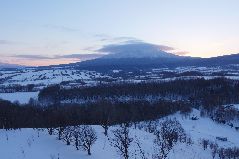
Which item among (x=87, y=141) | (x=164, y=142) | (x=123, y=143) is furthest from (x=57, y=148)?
(x=164, y=142)

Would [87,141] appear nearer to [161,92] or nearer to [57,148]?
[57,148]

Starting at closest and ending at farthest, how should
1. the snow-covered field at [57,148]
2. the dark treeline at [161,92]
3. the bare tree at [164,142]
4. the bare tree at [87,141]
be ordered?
the bare tree at [164,142] < the snow-covered field at [57,148] < the bare tree at [87,141] < the dark treeline at [161,92]

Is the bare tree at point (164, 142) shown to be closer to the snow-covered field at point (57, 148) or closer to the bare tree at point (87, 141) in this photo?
the snow-covered field at point (57, 148)

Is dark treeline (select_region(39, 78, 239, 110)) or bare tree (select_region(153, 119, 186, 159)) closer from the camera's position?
bare tree (select_region(153, 119, 186, 159))

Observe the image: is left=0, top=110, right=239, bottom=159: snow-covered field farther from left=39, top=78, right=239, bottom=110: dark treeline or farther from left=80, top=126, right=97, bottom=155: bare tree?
left=39, top=78, right=239, bottom=110: dark treeline

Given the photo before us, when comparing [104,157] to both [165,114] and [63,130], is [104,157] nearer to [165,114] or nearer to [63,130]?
[63,130]

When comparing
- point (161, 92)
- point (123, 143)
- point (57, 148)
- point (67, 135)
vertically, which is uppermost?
point (123, 143)

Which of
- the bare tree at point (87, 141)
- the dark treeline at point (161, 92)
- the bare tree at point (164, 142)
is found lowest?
the dark treeline at point (161, 92)

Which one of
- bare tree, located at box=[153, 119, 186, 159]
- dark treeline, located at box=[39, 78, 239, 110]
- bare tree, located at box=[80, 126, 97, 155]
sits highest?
bare tree, located at box=[80, 126, 97, 155]

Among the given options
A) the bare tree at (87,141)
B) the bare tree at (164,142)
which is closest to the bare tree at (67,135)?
the bare tree at (87,141)

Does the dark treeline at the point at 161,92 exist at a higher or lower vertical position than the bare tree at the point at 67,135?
lower

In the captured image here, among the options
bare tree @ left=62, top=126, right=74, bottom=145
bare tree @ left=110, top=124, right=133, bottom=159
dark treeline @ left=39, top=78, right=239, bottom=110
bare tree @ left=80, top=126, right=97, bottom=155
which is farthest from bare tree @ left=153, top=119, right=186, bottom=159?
dark treeline @ left=39, top=78, right=239, bottom=110

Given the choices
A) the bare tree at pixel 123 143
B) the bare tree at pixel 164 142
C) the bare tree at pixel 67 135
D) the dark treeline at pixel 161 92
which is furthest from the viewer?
the dark treeline at pixel 161 92
